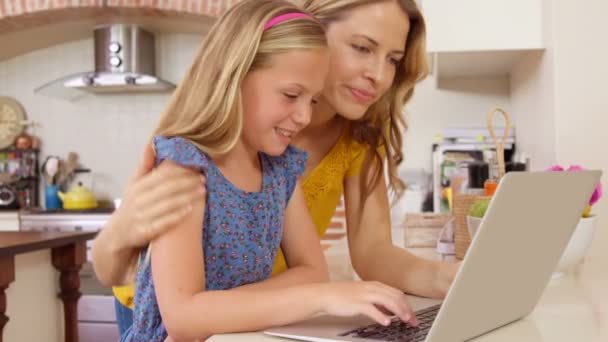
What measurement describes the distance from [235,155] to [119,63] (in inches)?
144

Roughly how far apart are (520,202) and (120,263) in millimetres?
617

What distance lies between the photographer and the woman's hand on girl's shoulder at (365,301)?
28.4 inches

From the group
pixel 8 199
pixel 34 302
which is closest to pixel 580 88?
pixel 34 302

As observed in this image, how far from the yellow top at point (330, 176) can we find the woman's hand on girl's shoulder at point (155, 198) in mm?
445

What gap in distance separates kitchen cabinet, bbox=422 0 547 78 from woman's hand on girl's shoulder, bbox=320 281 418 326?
1.23 meters

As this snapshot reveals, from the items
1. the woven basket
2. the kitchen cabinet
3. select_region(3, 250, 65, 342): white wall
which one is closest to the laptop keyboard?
the woven basket

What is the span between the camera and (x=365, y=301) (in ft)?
2.38

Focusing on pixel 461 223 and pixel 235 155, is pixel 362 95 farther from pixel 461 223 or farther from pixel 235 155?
pixel 461 223

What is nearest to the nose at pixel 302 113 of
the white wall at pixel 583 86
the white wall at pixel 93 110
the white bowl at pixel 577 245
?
the white bowl at pixel 577 245

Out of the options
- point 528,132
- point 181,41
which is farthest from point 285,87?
point 181,41

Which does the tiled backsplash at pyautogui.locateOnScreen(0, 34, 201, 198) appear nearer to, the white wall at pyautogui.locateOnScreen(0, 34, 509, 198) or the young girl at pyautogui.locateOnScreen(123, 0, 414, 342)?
the white wall at pyautogui.locateOnScreen(0, 34, 509, 198)

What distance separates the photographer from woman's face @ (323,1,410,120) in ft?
3.87

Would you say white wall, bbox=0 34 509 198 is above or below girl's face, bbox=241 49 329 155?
above

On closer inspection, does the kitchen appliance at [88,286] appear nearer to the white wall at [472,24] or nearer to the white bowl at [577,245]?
the white wall at [472,24]
